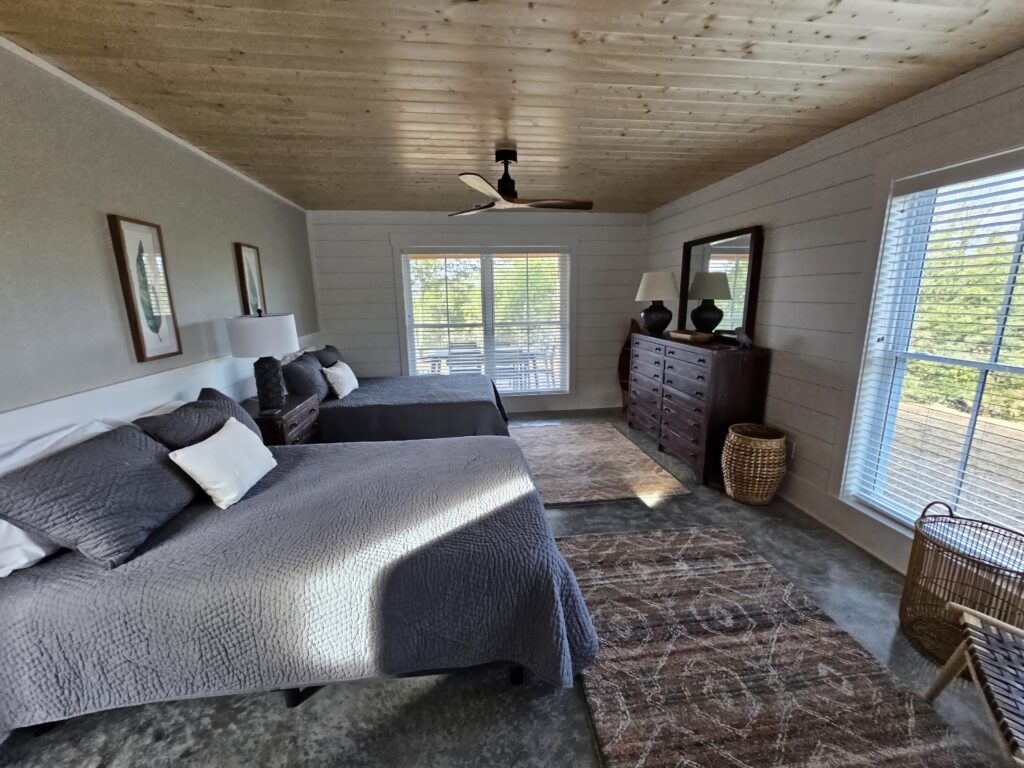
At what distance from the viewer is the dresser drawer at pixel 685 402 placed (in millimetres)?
3275

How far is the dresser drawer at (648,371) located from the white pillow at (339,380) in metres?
2.85

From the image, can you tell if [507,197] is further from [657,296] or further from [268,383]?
[268,383]

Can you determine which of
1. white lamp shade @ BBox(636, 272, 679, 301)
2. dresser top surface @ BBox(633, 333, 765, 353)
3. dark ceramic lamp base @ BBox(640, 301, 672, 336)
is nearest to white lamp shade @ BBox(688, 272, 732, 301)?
white lamp shade @ BBox(636, 272, 679, 301)

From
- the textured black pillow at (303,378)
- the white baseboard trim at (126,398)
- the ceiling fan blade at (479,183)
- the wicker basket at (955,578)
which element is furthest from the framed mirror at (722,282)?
the white baseboard trim at (126,398)

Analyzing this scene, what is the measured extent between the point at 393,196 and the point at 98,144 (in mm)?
2326

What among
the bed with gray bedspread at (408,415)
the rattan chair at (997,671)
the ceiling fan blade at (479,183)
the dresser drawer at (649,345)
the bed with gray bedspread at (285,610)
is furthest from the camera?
the dresser drawer at (649,345)

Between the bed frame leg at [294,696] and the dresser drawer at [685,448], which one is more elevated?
the dresser drawer at [685,448]

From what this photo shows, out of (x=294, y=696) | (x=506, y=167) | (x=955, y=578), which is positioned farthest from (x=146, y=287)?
(x=955, y=578)

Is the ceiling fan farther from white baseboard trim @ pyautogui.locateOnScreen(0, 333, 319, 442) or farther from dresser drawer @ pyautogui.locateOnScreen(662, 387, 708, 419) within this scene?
white baseboard trim @ pyautogui.locateOnScreen(0, 333, 319, 442)

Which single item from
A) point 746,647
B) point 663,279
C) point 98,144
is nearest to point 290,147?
point 98,144

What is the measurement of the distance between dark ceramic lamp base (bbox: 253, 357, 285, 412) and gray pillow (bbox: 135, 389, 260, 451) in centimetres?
50

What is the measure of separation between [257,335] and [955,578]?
12.0 ft

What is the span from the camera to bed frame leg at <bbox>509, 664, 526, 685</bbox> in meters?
1.63

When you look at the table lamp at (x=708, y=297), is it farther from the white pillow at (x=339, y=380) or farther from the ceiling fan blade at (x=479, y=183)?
the white pillow at (x=339, y=380)
